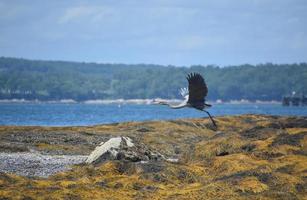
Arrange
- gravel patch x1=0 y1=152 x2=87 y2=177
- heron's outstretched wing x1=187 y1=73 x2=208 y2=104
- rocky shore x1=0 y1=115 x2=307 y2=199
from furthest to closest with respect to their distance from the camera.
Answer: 1. heron's outstretched wing x1=187 y1=73 x2=208 y2=104
2. gravel patch x1=0 y1=152 x2=87 y2=177
3. rocky shore x1=0 y1=115 x2=307 y2=199

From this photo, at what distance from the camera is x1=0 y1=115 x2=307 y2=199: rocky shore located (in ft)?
61.9

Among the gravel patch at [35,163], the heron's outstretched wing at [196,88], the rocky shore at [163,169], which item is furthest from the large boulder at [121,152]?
the heron's outstretched wing at [196,88]

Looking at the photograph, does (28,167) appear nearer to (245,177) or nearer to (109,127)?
(245,177)

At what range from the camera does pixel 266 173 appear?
67.7ft

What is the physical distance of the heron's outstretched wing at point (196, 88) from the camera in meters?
34.0

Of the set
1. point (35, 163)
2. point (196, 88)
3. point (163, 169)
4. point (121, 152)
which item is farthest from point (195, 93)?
point (163, 169)

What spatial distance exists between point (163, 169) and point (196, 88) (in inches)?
517

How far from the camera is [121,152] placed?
80.3 feet

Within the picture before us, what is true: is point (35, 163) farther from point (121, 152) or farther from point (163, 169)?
point (163, 169)

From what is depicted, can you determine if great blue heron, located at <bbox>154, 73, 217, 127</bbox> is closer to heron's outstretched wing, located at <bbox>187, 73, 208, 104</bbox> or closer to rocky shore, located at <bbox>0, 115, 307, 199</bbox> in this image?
heron's outstretched wing, located at <bbox>187, 73, 208, 104</bbox>

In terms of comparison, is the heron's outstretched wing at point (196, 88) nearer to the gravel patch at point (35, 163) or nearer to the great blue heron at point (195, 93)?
the great blue heron at point (195, 93)

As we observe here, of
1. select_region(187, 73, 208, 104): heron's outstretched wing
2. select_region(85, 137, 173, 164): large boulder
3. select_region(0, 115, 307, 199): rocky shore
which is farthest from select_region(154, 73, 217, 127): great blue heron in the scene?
select_region(85, 137, 173, 164): large boulder

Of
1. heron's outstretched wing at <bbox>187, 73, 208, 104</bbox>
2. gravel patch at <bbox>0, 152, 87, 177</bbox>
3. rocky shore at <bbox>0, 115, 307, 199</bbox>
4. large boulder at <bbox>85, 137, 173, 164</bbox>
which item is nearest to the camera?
rocky shore at <bbox>0, 115, 307, 199</bbox>

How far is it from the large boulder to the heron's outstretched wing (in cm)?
895
